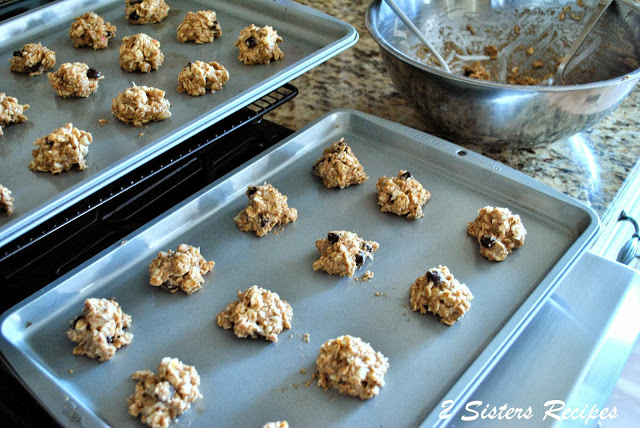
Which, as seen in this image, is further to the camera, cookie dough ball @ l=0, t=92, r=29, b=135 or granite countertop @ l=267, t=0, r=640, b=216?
granite countertop @ l=267, t=0, r=640, b=216

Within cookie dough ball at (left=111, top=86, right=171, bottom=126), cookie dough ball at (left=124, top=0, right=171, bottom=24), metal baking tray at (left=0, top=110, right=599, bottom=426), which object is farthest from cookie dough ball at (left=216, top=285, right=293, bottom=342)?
cookie dough ball at (left=124, top=0, right=171, bottom=24)

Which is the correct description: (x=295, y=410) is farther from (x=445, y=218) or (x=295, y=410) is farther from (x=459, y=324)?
(x=445, y=218)

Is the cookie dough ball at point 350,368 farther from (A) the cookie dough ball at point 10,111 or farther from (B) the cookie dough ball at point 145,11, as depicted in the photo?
(B) the cookie dough ball at point 145,11

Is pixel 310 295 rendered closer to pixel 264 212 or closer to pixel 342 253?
pixel 342 253

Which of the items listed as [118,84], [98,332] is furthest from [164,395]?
[118,84]

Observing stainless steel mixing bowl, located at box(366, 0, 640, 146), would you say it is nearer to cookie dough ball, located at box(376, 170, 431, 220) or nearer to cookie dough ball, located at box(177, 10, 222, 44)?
cookie dough ball, located at box(376, 170, 431, 220)

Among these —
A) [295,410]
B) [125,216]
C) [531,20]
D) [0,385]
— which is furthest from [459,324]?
[531,20]
